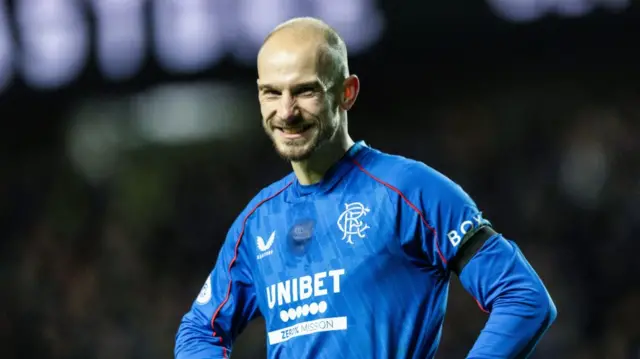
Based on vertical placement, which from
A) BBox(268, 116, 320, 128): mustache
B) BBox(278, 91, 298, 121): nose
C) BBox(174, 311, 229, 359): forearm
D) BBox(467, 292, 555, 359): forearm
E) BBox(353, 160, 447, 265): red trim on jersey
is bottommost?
BBox(174, 311, 229, 359): forearm

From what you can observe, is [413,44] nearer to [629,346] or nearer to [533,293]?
[629,346]

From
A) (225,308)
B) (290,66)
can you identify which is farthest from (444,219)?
(225,308)

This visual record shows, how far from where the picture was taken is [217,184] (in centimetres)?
934

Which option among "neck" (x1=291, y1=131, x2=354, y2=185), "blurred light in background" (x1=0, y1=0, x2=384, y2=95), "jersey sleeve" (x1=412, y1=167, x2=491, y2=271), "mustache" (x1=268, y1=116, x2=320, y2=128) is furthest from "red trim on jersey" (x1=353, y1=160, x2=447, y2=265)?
"blurred light in background" (x1=0, y1=0, x2=384, y2=95)

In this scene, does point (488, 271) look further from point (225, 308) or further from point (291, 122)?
point (225, 308)

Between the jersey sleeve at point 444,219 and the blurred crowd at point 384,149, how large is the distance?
479 cm

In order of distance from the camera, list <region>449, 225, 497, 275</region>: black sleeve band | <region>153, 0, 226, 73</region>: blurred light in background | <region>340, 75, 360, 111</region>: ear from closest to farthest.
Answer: <region>449, 225, 497, 275</region>: black sleeve band < <region>340, 75, 360, 111</region>: ear < <region>153, 0, 226, 73</region>: blurred light in background

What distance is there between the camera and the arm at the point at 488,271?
2.63 meters

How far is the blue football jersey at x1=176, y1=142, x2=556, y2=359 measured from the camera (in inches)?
111

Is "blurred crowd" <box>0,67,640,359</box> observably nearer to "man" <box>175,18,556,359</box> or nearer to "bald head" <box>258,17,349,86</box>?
"man" <box>175,18,556,359</box>

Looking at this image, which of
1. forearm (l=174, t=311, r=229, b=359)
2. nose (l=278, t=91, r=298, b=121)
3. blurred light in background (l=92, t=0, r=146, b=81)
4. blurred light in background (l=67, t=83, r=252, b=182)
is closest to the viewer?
nose (l=278, t=91, r=298, b=121)

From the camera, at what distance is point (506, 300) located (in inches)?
104

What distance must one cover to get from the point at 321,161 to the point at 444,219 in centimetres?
47

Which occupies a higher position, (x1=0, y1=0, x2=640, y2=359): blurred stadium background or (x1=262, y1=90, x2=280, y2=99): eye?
(x1=262, y1=90, x2=280, y2=99): eye
